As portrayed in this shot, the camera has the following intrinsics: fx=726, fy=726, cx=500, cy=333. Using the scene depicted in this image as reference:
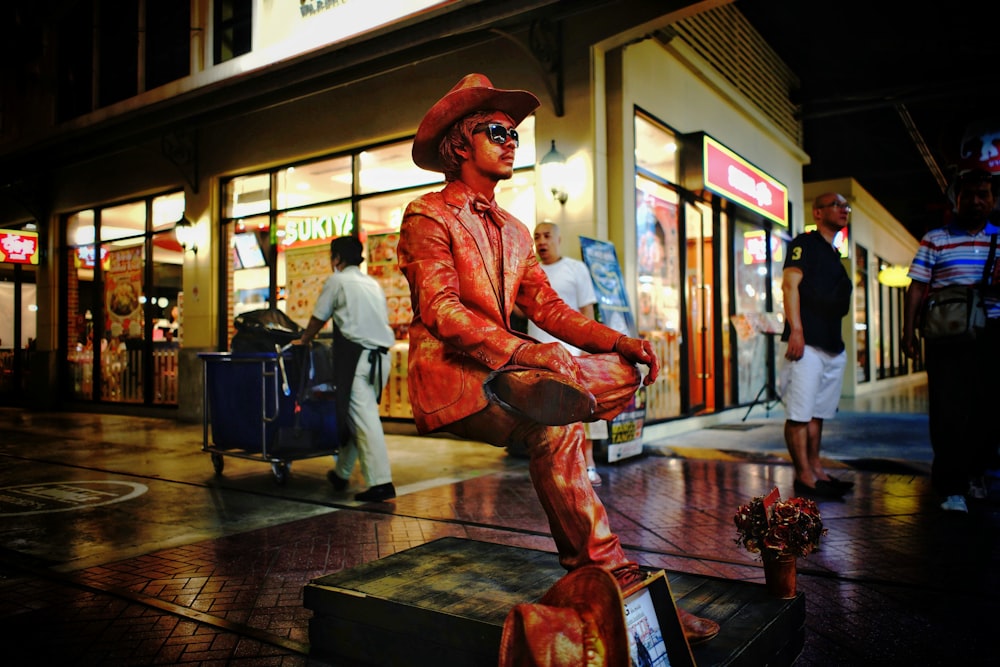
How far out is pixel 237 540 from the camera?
4.29 m

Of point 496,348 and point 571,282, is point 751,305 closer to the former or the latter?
point 571,282

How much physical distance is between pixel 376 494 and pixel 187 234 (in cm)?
803

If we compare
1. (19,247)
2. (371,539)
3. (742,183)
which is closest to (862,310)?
(742,183)

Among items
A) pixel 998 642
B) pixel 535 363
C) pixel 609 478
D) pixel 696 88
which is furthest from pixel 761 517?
pixel 696 88

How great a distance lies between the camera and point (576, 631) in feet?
6.18

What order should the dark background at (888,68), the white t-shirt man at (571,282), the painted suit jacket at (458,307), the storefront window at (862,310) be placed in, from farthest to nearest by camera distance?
the storefront window at (862,310) < the dark background at (888,68) < the white t-shirt man at (571,282) < the painted suit jacket at (458,307)

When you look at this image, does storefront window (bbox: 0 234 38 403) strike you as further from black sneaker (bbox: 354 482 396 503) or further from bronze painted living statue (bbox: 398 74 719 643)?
bronze painted living statue (bbox: 398 74 719 643)

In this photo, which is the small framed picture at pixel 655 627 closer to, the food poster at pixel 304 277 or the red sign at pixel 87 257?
the food poster at pixel 304 277

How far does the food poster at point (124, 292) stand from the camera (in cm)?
A: 1289

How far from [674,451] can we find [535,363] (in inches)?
→ 225

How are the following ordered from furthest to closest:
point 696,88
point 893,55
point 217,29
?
point 893,55 → point 217,29 → point 696,88

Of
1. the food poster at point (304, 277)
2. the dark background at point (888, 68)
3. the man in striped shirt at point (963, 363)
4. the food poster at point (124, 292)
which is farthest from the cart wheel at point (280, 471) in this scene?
the food poster at point (124, 292)

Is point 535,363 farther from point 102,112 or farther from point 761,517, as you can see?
point 102,112

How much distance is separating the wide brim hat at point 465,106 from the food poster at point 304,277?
801 cm
